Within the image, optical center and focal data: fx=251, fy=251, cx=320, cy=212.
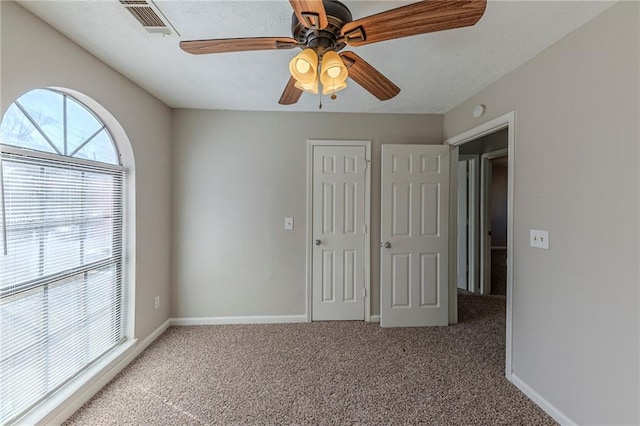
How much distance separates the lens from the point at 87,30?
1517mm

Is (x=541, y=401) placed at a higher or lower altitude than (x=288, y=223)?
lower

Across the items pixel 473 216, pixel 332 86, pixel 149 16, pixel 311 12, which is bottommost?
pixel 473 216

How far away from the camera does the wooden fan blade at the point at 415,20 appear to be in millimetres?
899

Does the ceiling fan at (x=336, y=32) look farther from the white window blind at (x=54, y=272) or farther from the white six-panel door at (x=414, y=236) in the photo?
the white six-panel door at (x=414, y=236)

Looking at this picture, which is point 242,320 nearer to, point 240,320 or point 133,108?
point 240,320

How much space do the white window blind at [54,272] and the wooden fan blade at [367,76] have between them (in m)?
1.86

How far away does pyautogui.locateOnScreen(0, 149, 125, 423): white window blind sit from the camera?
135 centimetres

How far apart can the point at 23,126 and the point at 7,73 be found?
30cm

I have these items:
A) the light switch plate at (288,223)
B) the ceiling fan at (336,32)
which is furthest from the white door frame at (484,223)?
the ceiling fan at (336,32)

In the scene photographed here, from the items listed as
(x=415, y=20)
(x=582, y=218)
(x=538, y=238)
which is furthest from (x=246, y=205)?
(x=582, y=218)

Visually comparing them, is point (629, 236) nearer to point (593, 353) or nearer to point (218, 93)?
point (593, 353)

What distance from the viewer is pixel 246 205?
111 inches

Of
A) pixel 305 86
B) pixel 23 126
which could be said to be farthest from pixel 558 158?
pixel 23 126

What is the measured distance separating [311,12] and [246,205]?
2166mm
